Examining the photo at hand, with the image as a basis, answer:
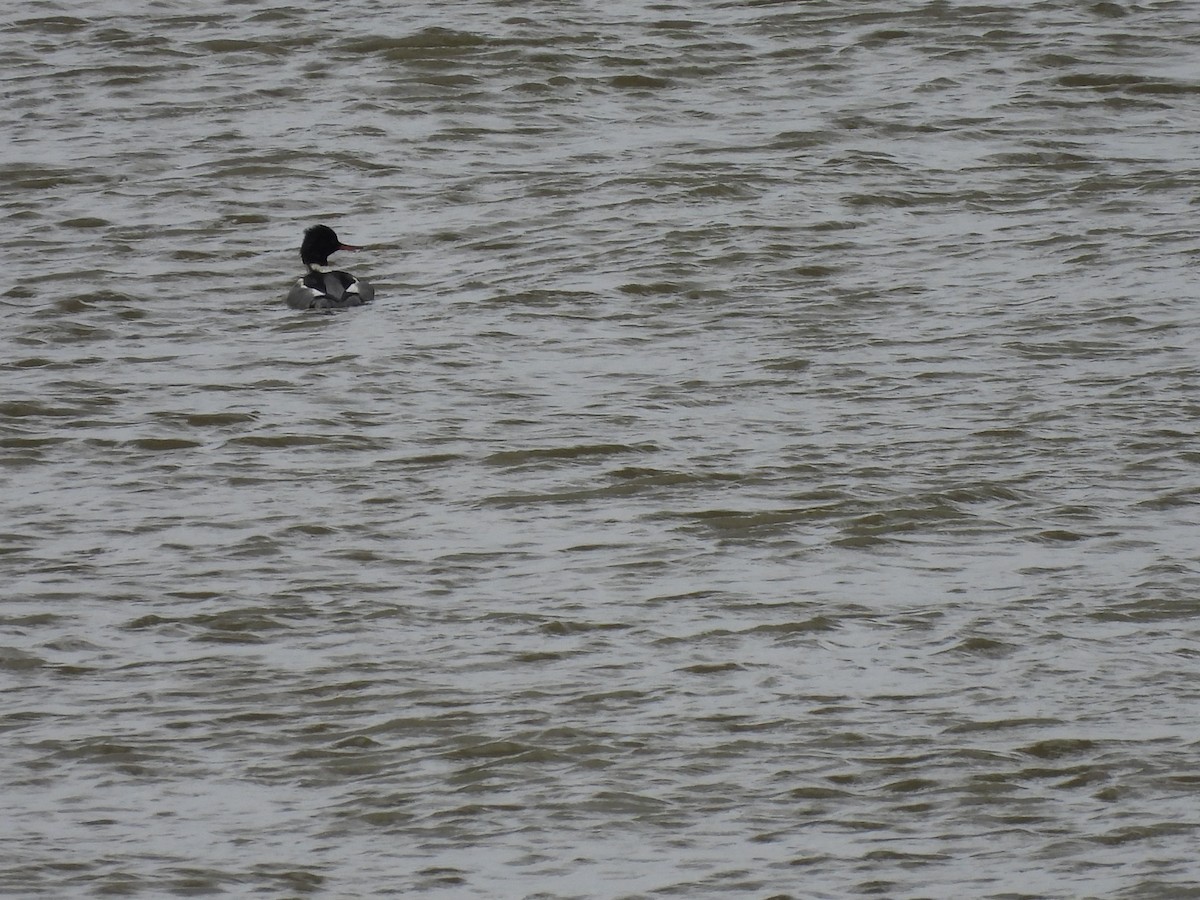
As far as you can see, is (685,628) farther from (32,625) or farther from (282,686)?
(32,625)

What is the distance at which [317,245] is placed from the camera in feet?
38.1

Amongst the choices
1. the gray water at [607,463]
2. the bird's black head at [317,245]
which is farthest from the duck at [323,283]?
the gray water at [607,463]

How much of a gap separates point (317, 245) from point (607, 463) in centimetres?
314

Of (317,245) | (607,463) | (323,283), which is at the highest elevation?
(317,245)

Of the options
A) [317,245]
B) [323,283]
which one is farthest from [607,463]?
[317,245]

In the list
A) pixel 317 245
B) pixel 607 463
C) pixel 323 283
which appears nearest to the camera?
pixel 607 463

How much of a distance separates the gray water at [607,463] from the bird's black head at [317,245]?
0.32m

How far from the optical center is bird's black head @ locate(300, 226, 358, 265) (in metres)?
11.6

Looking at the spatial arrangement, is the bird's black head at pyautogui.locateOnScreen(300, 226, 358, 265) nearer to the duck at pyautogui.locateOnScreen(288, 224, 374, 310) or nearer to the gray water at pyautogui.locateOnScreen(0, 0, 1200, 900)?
the duck at pyautogui.locateOnScreen(288, 224, 374, 310)

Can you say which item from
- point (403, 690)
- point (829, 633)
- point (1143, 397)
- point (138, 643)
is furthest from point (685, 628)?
point (1143, 397)

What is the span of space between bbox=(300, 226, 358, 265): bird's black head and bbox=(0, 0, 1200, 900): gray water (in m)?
0.32

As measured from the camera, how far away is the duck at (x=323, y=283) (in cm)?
1121

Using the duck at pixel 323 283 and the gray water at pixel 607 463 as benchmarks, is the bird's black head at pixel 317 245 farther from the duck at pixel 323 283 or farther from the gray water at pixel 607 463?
the gray water at pixel 607 463

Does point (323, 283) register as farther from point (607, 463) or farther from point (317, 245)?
point (607, 463)
